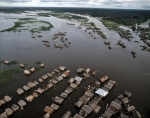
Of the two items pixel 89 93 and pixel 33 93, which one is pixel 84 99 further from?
pixel 33 93

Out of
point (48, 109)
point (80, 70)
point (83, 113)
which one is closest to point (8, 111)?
point (48, 109)

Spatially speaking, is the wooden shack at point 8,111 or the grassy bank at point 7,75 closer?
the wooden shack at point 8,111

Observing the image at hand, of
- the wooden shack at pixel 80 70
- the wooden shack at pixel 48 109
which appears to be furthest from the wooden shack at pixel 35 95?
the wooden shack at pixel 80 70

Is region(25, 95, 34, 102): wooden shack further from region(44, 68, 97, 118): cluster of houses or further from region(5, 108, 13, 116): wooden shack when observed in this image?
region(44, 68, 97, 118): cluster of houses

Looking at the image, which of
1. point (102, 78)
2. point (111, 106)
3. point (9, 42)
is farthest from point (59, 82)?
point (9, 42)

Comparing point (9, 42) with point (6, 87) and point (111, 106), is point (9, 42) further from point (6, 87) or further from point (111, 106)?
point (111, 106)

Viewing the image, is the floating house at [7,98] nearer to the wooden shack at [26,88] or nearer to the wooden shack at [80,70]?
the wooden shack at [26,88]

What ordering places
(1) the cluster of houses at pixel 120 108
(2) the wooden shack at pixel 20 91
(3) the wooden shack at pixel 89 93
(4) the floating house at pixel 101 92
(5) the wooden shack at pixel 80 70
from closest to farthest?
(1) the cluster of houses at pixel 120 108
(3) the wooden shack at pixel 89 93
(4) the floating house at pixel 101 92
(2) the wooden shack at pixel 20 91
(5) the wooden shack at pixel 80 70

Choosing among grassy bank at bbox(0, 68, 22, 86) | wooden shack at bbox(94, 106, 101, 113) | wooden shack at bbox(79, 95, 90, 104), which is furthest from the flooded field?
wooden shack at bbox(79, 95, 90, 104)
